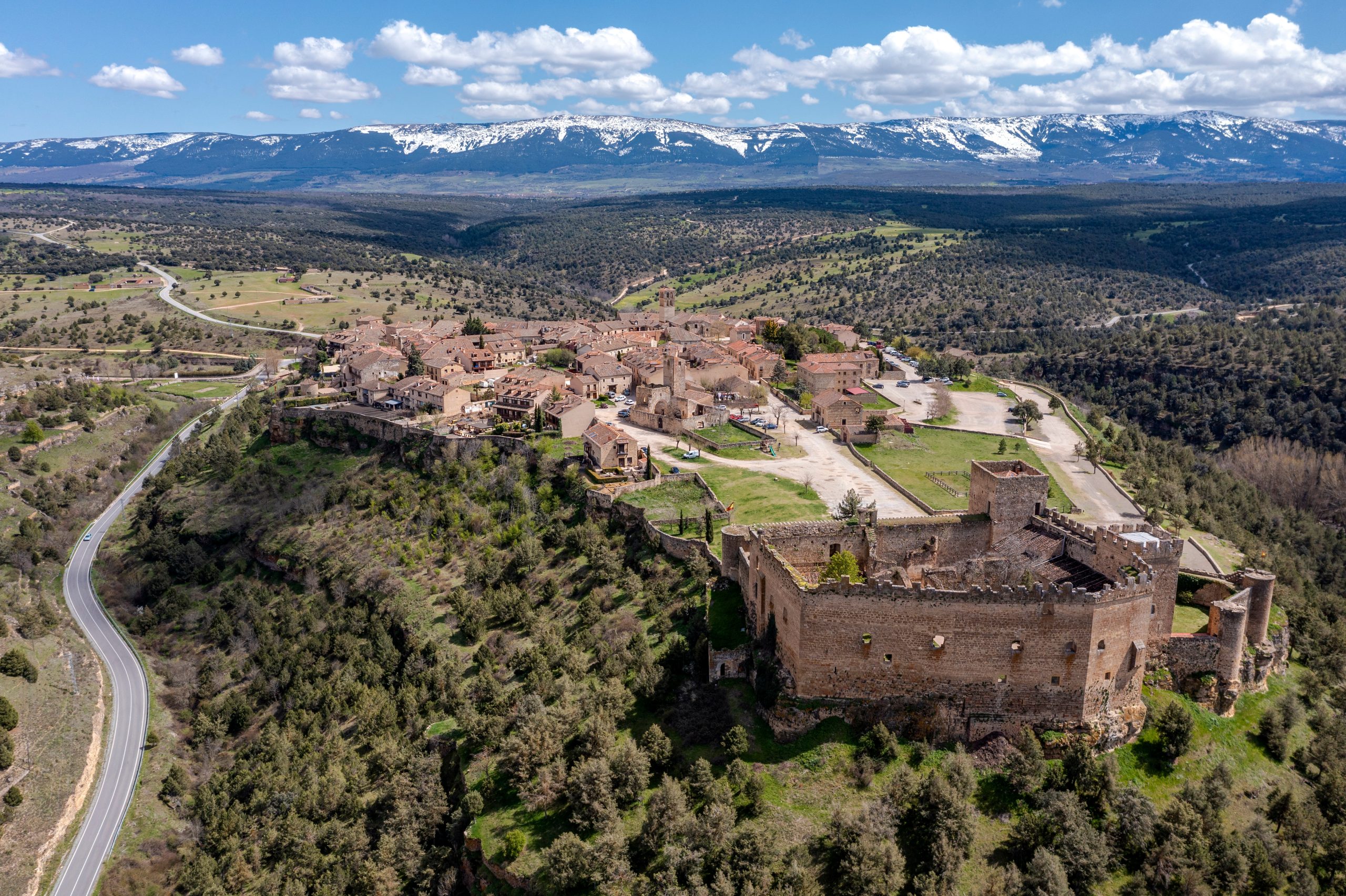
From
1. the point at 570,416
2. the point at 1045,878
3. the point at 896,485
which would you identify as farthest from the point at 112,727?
the point at 1045,878

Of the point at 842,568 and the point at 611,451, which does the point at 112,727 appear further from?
the point at 842,568

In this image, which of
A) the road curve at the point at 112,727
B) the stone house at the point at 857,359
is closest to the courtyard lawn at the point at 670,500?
the road curve at the point at 112,727

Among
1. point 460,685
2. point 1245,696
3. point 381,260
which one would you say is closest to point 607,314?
point 381,260

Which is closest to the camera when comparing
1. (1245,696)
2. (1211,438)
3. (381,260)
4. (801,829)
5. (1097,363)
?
(801,829)

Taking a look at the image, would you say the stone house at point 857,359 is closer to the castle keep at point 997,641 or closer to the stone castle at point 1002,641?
the stone castle at point 1002,641

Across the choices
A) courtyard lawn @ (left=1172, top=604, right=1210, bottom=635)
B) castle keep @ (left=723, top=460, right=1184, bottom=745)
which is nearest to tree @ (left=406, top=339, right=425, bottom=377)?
castle keep @ (left=723, top=460, right=1184, bottom=745)

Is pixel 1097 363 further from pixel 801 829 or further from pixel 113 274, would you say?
pixel 113 274

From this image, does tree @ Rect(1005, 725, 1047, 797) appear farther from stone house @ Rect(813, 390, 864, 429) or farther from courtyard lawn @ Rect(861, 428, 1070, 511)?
stone house @ Rect(813, 390, 864, 429)
